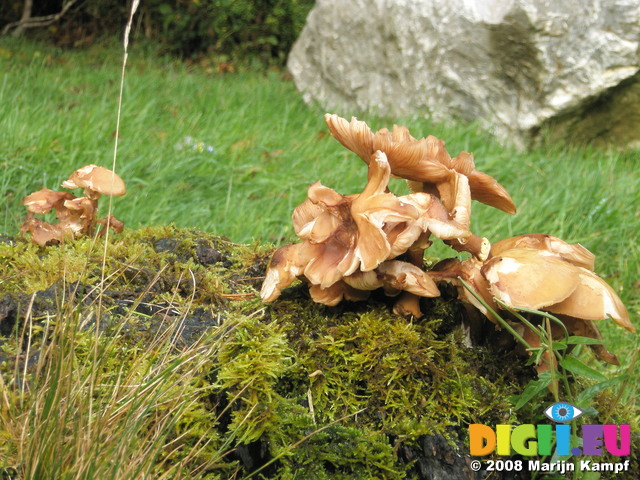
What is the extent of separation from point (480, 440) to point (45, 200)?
1.69m

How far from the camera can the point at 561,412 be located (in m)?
1.53

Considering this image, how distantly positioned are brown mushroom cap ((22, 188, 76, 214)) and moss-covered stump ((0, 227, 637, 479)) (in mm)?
382

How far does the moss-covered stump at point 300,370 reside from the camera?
1479 mm

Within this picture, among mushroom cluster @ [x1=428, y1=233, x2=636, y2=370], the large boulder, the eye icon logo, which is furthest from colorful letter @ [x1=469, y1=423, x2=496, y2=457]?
the large boulder

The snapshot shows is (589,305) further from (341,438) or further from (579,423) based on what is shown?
(341,438)

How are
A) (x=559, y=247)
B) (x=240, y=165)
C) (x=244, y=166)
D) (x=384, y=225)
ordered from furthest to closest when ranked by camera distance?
1. (x=240, y=165)
2. (x=244, y=166)
3. (x=559, y=247)
4. (x=384, y=225)

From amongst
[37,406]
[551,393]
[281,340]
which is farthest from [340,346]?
[37,406]

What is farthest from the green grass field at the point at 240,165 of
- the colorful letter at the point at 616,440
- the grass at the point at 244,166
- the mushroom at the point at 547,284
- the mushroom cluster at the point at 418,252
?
the colorful letter at the point at 616,440

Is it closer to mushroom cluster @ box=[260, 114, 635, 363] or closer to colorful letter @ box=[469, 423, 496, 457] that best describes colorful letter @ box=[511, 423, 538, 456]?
colorful letter @ box=[469, 423, 496, 457]

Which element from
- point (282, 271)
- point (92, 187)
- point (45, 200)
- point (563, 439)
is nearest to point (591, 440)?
point (563, 439)

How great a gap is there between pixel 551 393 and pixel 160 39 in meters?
9.20

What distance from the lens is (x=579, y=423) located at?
5.38 ft

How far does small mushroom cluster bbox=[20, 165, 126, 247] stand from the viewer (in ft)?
6.86

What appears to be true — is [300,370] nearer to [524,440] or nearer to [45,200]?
[524,440]
